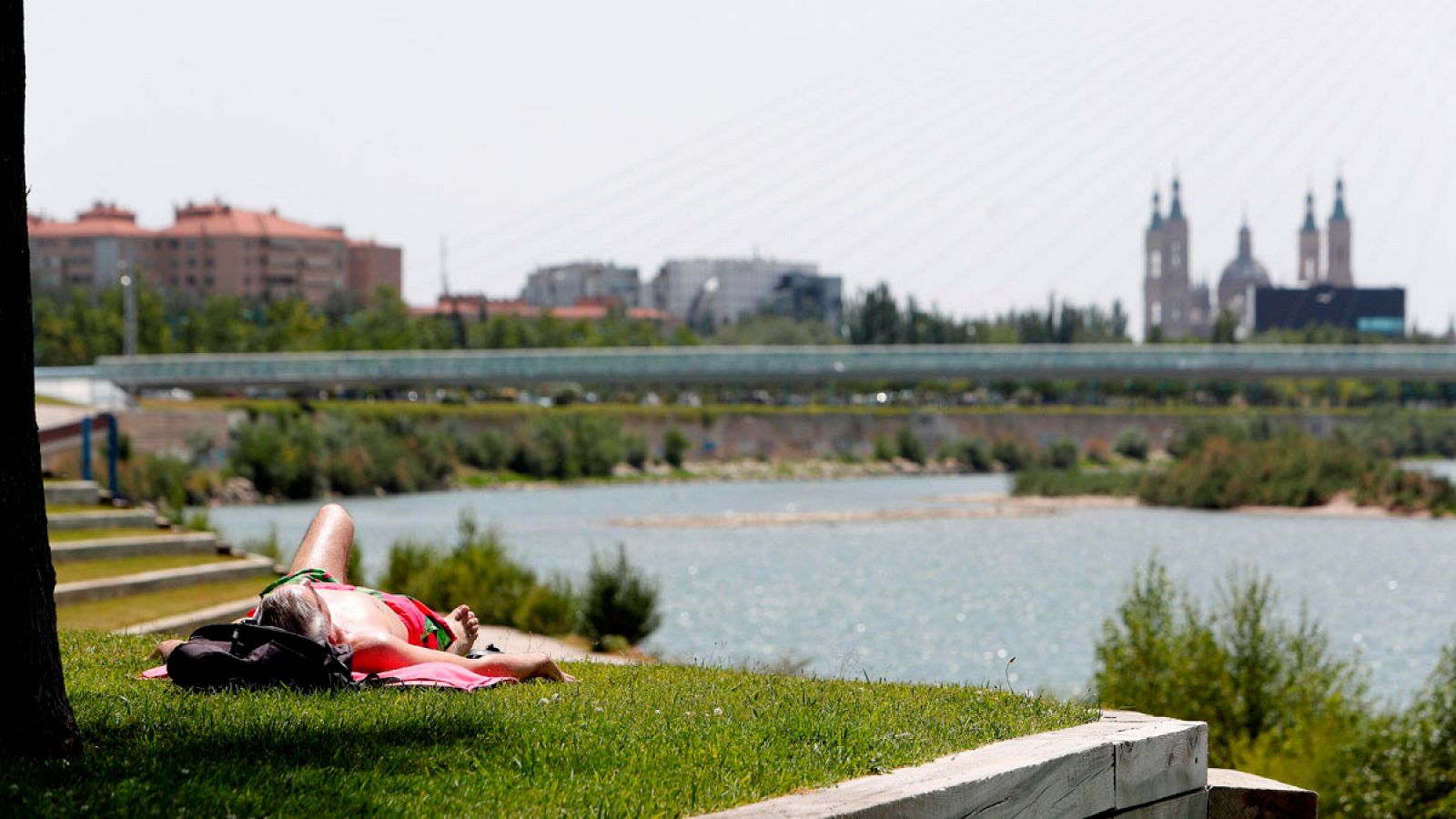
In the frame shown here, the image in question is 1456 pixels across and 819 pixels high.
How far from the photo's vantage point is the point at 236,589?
1071cm

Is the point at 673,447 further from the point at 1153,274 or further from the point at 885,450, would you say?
A: the point at 1153,274

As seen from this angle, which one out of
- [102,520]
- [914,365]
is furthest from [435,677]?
[914,365]

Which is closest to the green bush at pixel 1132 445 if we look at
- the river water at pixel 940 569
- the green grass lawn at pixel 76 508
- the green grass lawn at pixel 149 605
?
the river water at pixel 940 569

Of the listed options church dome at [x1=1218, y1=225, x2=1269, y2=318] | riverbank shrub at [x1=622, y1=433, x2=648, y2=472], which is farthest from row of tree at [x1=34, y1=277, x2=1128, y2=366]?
church dome at [x1=1218, y1=225, x2=1269, y2=318]

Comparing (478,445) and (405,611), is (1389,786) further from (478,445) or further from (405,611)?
(478,445)

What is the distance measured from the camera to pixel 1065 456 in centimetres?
6256

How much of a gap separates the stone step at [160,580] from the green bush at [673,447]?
→ 49.0m

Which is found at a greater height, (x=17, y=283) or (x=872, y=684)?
(x=17, y=283)

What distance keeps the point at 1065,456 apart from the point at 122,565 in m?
54.2

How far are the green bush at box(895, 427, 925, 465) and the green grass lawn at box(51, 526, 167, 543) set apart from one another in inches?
2149

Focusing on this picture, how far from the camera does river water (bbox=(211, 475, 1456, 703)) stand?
57.7 ft

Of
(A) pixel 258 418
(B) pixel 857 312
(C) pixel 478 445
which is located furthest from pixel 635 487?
(B) pixel 857 312

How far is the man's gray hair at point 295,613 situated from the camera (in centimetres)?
459

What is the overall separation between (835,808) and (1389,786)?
19.0 feet
